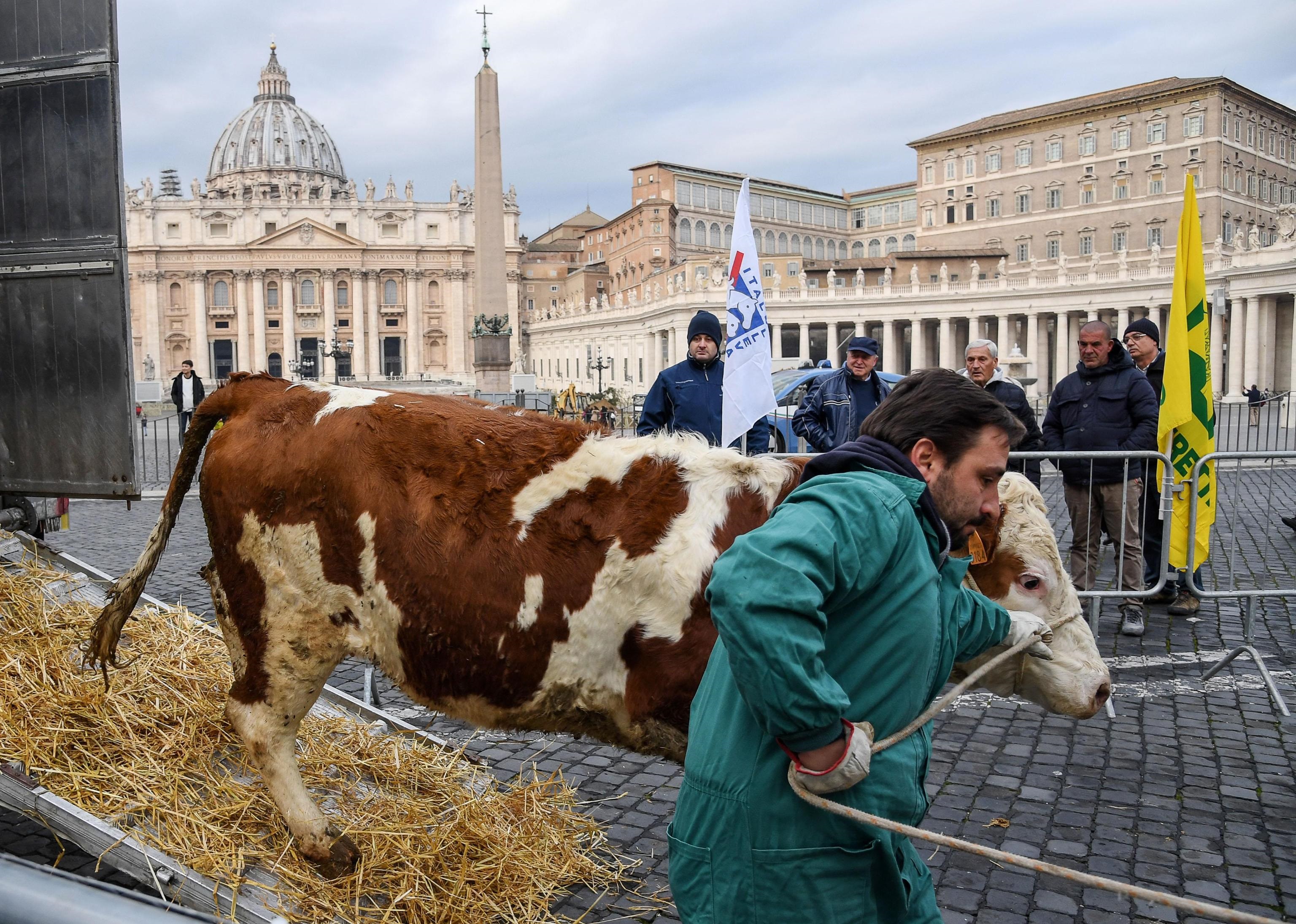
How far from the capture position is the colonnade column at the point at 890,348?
64000 mm

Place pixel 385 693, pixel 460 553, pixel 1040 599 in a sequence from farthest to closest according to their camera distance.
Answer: pixel 385 693, pixel 1040 599, pixel 460 553

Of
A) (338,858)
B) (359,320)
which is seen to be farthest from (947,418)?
(359,320)

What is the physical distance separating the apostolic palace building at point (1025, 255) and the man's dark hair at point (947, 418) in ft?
151

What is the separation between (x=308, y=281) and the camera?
88.7 meters

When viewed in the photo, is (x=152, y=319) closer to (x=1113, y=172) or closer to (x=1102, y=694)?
(x=1113, y=172)

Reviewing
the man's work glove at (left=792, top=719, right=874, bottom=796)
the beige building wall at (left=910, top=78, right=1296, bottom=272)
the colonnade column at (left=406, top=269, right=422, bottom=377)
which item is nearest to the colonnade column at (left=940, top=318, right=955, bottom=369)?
the beige building wall at (left=910, top=78, right=1296, bottom=272)

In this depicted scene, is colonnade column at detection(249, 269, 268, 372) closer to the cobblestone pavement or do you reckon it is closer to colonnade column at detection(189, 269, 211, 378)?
colonnade column at detection(189, 269, 211, 378)

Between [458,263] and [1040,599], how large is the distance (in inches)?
3564

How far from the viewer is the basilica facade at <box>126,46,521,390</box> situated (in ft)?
283

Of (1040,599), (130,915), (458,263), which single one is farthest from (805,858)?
(458,263)

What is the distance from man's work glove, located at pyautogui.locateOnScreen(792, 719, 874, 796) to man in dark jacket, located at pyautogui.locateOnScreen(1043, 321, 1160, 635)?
17.7ft

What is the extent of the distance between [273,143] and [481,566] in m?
114

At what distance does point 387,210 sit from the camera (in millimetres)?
89375

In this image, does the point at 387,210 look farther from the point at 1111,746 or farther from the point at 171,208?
the point at 1111,746
